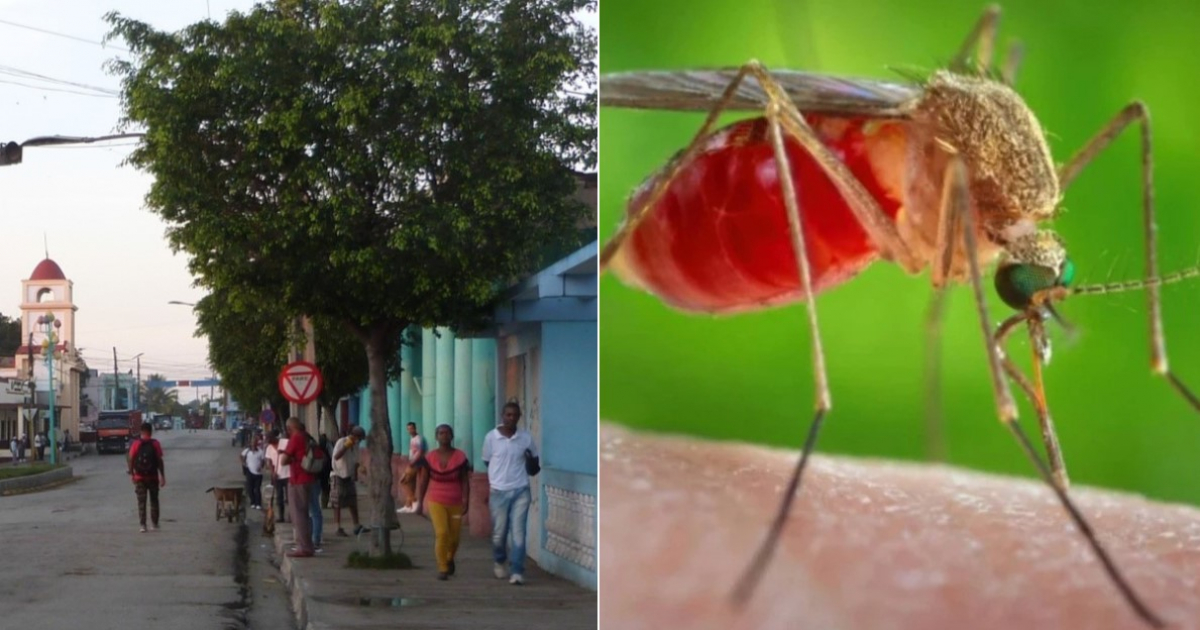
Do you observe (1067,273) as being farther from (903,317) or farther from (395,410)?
(395,410)

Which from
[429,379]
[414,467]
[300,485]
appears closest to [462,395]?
[429,379]

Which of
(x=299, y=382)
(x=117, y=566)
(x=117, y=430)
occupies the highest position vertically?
(x=299, y=382)

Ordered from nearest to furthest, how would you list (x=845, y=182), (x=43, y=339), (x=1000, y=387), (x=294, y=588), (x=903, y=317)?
(x=845, y=182), (x=1000, y=387), (x=903, y=317), (x=43, y=339), (x=294, y=588)

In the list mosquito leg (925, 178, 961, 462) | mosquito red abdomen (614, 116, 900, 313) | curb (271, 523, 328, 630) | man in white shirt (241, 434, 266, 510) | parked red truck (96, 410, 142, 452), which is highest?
mosquito red abdomen (614, 116, 900, 313)

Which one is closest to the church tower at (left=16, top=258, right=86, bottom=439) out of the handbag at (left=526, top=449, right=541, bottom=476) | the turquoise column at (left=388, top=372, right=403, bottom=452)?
the handbag at (left=526, top=449, right=541, bottom=476)

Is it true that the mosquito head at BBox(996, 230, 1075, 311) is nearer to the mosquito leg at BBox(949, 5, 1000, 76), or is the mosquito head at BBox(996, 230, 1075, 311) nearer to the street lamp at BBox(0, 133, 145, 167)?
the mosquito leg at BBox(949, 5, 1000, 76)

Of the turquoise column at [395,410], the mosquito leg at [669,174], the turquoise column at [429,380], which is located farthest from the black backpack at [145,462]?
the mosquito leg at [669,174]

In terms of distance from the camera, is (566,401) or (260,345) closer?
(566,401)
